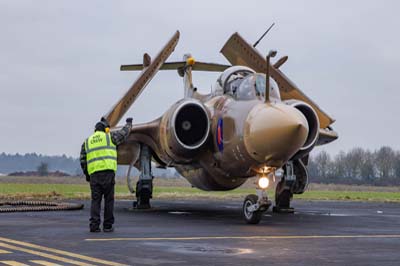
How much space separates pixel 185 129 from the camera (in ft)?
53.3

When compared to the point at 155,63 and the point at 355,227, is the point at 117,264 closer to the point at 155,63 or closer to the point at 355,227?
the point at 355,227

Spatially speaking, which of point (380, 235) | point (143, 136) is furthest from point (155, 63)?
point (380, 235)

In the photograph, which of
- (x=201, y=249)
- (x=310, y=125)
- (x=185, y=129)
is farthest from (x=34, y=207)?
(x=201, y=249)

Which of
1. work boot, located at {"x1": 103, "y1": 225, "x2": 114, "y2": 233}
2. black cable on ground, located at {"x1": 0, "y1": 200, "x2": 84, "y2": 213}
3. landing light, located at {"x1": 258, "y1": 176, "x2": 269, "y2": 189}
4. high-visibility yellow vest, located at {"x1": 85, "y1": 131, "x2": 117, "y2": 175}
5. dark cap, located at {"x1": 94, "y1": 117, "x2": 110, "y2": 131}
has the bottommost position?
work boot, located at {"x1": 103, "y1": 225, "x2": 114, "y2": 233}

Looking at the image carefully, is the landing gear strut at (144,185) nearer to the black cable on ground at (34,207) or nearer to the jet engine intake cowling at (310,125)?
the black cable on ground at (34,207)

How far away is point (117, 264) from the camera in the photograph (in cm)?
679

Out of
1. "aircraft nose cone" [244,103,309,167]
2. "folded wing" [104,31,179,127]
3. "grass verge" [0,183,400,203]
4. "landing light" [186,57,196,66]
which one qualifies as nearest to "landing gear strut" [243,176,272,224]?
"aircraft nose cone" [244,103,309,167]

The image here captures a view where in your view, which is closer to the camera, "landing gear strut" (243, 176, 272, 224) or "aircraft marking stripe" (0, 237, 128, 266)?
"aircraft marking stripe" (0, 237, 128, 266)

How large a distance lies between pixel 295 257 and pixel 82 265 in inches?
99.2

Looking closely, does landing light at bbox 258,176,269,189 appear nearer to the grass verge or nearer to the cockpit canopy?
the cockpit canopy

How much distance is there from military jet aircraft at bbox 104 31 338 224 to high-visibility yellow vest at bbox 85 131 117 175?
3129 mm

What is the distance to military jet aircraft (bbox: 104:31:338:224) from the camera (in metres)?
12.9

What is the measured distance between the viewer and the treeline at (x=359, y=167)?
9775cm

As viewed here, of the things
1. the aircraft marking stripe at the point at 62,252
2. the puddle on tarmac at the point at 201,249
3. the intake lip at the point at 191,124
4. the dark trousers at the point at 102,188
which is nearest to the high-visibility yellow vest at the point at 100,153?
the dark trousers at the point at 102,188
